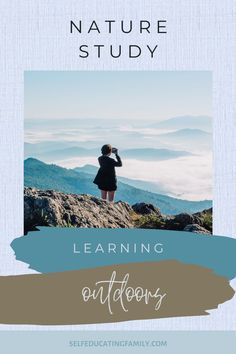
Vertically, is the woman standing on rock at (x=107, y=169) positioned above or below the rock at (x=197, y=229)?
above

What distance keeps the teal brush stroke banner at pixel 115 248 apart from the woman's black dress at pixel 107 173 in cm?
37

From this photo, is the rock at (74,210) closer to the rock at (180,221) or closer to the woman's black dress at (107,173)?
the woman's black dress at (107,173)

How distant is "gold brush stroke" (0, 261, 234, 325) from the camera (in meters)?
8.41

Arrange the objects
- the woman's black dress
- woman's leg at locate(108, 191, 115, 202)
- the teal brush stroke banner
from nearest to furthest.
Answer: the teal brush stroke banner, the woman's black dress, woman's leg at locate(108, 191, 115, 202)

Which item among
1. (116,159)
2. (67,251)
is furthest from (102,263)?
(116,159)

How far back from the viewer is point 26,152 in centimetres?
862

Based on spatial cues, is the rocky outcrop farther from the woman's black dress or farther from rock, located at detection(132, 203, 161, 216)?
the woman's black dress

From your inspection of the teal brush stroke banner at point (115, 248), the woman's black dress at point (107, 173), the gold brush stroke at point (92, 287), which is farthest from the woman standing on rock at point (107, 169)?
the gold brush stroke at point (92, 287)

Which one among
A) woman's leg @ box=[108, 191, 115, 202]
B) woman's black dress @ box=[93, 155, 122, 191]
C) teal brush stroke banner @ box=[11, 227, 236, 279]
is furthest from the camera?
woman's leg @ box=[108, 191, 115, 202]

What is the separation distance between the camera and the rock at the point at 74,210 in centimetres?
863

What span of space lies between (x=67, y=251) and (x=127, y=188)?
2.27 ft

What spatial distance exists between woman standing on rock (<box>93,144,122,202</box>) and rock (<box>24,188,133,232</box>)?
0.17 metres

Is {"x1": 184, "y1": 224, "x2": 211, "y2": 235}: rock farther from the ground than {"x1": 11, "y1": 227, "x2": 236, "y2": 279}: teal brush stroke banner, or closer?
farther from the ground

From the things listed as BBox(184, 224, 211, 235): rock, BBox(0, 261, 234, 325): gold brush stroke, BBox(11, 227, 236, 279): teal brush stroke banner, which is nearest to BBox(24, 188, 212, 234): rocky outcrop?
BBox(184, 224, 211, 235): rock
